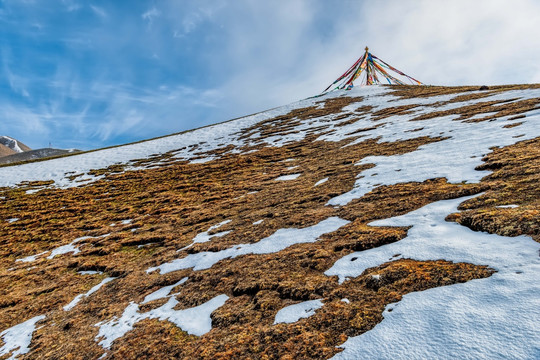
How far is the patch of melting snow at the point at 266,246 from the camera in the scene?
6.26 meters

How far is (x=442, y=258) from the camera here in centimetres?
380

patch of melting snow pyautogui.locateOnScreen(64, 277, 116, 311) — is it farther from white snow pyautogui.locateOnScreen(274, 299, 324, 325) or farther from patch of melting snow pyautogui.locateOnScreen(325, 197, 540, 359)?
patch of melting snow pyautogui.locateOnScreen(325, 197, 540, 359)

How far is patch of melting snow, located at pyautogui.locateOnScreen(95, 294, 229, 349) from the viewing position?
14.2 feet

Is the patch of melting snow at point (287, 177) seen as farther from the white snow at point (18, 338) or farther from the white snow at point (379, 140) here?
the white snow at point (18, 338)

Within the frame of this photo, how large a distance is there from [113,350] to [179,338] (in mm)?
1162

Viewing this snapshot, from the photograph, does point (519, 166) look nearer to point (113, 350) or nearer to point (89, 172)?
point (113, 350)

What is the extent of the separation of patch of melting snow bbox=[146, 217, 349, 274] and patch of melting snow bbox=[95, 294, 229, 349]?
1508 mm

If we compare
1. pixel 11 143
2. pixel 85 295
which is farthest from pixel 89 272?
pixel 11 143

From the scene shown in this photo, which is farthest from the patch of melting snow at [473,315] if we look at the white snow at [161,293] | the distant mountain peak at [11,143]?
the distant mountain peak at [11,143]

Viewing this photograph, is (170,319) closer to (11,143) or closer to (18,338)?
(18,338)

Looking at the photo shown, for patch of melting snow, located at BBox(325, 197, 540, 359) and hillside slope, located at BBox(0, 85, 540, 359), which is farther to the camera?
hillside slope, located at BBox(0, 85, 540, 359)

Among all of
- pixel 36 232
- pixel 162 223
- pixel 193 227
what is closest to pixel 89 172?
pixel 36 232

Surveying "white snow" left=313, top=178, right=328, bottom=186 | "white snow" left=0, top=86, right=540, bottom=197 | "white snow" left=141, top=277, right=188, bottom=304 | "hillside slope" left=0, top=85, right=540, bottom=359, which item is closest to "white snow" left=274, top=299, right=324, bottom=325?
"hillside slope" left=0, top=85, right=540, bottom=359

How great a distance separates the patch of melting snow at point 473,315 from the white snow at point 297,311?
2.68 feet
